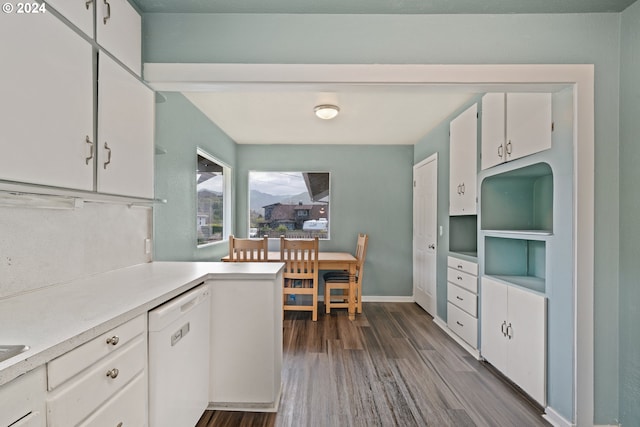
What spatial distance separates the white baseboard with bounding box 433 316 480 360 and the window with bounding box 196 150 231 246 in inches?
116

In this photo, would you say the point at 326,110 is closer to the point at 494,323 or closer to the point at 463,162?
the point at 463,162

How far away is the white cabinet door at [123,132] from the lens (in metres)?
1.48

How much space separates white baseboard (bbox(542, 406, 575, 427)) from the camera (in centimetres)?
180

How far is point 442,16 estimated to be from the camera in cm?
182

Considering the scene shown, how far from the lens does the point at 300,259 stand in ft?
12.5

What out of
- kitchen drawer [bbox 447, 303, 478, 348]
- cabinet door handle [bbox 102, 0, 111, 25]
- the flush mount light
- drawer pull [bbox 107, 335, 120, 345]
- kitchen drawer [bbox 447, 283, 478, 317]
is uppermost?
the flush mount light

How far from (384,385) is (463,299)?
4.09 feet

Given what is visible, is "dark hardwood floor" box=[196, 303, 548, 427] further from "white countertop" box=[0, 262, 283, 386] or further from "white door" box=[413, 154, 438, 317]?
"white countertop" box=[0, 262, 283, 386]

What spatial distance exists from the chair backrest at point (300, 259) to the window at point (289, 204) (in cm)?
116

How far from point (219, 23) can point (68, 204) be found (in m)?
1.33

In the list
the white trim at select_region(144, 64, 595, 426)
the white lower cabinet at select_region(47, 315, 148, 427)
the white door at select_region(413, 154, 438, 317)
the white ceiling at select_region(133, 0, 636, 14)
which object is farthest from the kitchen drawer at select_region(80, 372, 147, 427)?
the white door at select_region(413, 154, 438, 317)

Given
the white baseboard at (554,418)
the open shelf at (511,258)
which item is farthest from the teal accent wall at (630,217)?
the open shelf at (511,258)

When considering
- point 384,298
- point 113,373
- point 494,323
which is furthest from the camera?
point 384,298

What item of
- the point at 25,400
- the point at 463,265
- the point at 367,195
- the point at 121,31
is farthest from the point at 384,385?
the point at 367,195
